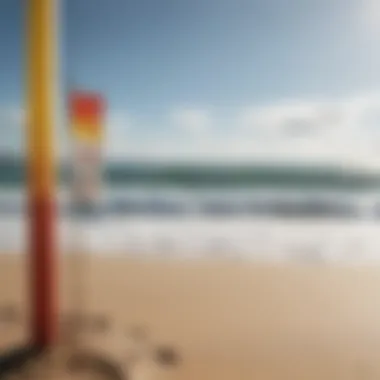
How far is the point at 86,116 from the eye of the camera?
0.88 meters

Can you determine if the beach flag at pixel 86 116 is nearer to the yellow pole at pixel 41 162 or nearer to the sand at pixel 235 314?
the yellow pole at pixel 41 162

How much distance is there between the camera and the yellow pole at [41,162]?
0.86m

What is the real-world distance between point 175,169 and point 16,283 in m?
0.25

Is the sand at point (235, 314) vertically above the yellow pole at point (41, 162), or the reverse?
the yellow pole at point (41, 162)

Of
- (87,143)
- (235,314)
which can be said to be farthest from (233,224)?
(87,143)

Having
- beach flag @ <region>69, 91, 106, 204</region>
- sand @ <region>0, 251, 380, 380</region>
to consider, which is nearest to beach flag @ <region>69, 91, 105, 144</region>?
beach flag @ <region>69, 91, 106, 204</region>

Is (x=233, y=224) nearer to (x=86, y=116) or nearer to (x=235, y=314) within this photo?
(x=235, y=314)

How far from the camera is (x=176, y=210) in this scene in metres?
0.91

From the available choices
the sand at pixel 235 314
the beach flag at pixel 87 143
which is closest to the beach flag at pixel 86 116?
the beach flag at pixel 87 143

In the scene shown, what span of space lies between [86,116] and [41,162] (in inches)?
3.2

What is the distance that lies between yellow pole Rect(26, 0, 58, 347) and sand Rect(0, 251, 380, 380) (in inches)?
0.8

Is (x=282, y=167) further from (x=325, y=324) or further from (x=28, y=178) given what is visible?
(x=28, y=178)

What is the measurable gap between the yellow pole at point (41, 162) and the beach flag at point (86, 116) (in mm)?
27

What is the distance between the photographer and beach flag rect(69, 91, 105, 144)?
→ 0.87 m
